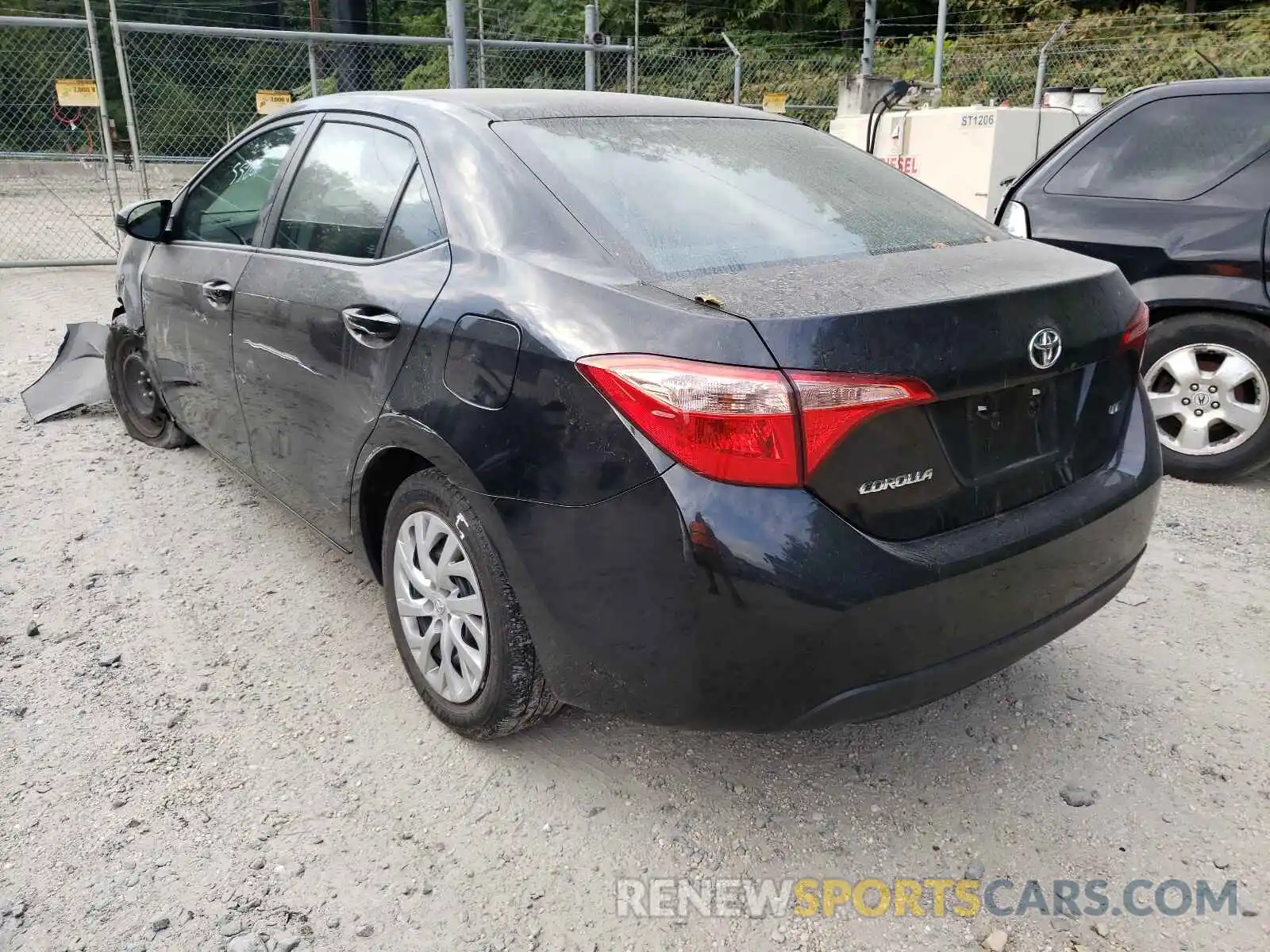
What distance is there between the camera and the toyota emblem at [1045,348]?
7.25 feet

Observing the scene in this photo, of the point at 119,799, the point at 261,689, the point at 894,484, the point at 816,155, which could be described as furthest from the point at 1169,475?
the point at 119,799

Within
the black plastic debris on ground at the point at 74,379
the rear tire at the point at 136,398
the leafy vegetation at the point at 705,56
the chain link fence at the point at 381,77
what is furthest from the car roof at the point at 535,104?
the leafy vegetation at the point at 705,56

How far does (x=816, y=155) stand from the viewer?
10.0 feet

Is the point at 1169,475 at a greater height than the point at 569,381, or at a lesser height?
lesser

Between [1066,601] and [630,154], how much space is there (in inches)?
62.3

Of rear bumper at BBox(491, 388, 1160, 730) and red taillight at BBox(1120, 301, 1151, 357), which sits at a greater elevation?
red taillight at BBox(1120, 301, 1151, 357)

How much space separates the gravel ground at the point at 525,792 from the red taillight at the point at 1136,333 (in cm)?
107

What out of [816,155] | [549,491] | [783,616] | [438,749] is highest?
[816,155]

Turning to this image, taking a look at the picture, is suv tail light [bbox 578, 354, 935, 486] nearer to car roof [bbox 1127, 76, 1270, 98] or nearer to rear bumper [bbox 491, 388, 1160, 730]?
rear bumper [bbox 491, 388, 1160, 730]

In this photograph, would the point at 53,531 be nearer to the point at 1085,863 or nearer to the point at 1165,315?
the point at 1085,863

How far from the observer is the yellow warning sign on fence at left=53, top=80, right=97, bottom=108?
31.8 feet

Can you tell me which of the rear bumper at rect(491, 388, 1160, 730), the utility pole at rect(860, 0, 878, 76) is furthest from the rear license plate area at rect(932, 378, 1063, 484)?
the utility pole at rect(860, 0, 878, 76)

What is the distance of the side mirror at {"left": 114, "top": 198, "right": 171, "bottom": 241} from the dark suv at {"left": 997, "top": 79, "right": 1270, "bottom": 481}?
4.02 m

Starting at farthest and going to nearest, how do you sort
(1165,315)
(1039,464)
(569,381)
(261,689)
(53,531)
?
(1165,315), (53,531), (261,689), (1039,464), (569,381)
